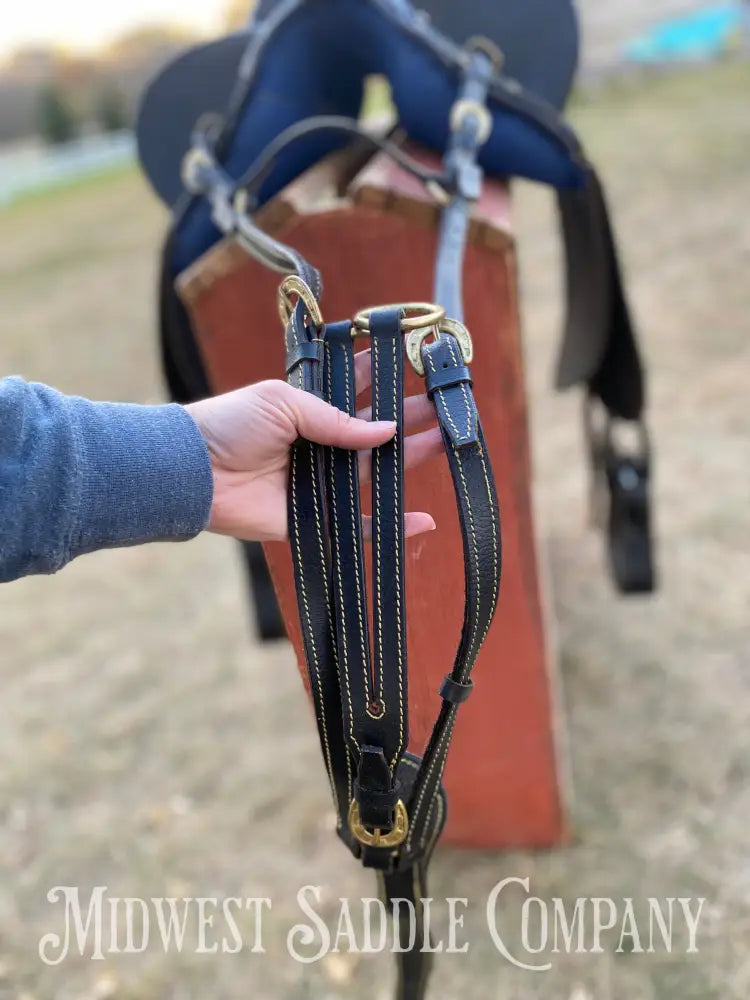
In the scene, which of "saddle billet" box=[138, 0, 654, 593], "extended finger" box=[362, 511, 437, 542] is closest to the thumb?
"extended finger" box=[362, 511, 437, 542]

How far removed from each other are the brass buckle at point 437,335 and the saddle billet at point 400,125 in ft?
1.43

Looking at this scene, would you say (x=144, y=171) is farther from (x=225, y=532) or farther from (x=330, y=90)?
(x=225, y=532)

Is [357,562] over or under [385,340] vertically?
under

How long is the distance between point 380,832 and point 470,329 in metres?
0.67

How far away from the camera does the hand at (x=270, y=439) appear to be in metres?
0.67

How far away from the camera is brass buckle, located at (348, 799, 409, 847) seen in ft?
2.31

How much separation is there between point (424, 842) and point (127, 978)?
0.93 m

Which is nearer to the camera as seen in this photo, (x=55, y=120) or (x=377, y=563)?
(x=377, y=563)

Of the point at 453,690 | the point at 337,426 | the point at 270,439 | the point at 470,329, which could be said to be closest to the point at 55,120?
the point at 470,329

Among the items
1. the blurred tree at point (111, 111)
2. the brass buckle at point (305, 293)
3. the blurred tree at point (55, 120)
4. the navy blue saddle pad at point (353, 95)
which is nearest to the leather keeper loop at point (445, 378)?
the brass buckle at point (305, 293)

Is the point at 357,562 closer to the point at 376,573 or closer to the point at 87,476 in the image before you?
the point at 376,573

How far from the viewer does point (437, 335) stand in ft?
2.30

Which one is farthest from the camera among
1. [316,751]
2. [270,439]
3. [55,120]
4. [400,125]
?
[55,120]

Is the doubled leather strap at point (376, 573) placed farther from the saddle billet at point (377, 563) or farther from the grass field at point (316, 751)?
the grass field at point (316, 751)
